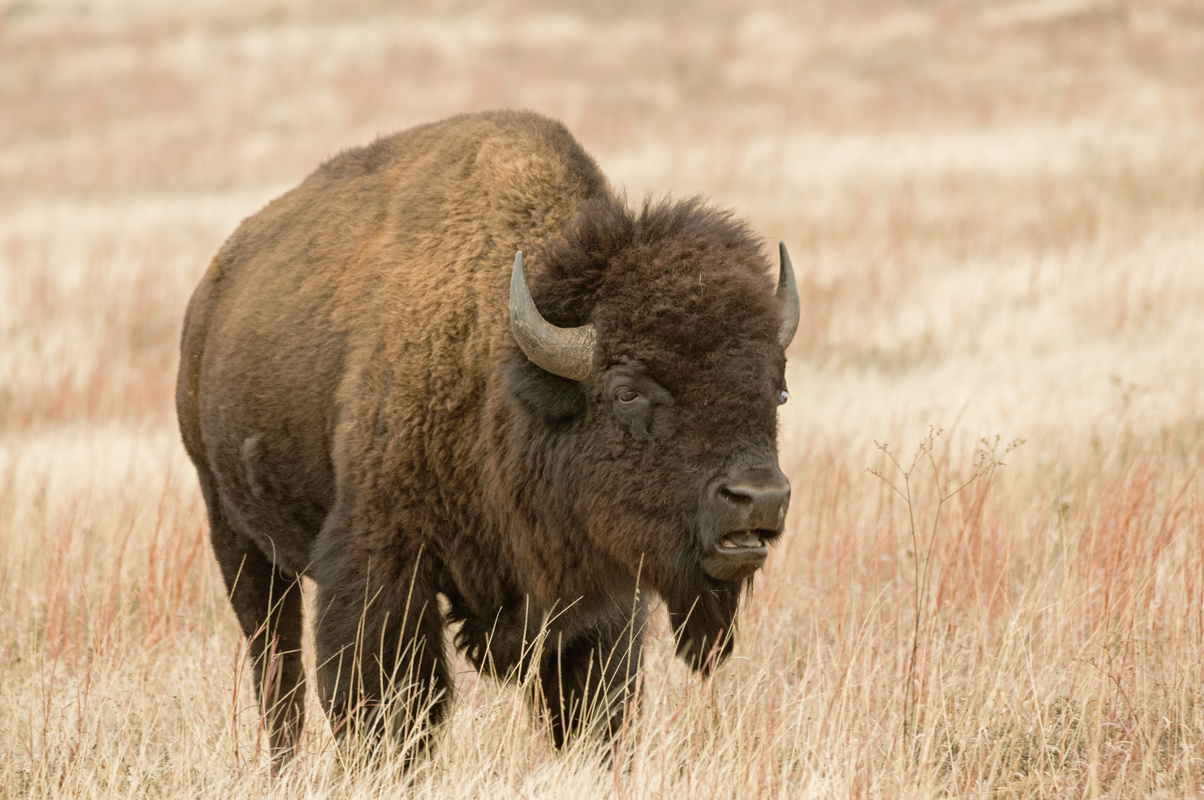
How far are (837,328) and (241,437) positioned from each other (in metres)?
7.92

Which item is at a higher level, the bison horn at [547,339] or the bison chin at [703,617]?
the bison horn at [547,339]

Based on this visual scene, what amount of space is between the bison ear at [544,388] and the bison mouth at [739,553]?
659 mm

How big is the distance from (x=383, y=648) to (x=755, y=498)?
4.37 feet

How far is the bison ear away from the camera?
12.3ft

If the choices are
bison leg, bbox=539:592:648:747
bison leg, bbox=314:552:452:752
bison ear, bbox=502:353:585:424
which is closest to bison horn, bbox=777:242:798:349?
bison ear, bbox=502:353:585:424

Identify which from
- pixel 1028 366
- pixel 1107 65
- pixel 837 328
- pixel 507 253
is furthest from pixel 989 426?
pixel 1107 65

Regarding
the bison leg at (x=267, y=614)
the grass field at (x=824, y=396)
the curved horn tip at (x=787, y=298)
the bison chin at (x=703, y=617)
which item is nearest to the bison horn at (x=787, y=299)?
the curved horn tip at (x=787, y=298)

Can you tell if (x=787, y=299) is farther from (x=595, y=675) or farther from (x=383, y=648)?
(x=383, y=648)

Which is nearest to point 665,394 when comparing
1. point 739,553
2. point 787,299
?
point 739,553

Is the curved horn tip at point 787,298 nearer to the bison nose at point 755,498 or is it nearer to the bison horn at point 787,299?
the bison horn at point 787,299

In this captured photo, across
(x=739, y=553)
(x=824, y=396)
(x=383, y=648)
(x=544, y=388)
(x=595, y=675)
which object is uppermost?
(x=544, y=388)

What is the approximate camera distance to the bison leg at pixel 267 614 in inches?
191

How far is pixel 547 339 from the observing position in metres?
3.63

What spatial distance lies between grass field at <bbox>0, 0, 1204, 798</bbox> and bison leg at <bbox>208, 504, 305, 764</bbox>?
0.18 meters
